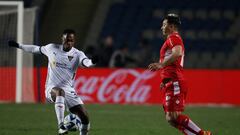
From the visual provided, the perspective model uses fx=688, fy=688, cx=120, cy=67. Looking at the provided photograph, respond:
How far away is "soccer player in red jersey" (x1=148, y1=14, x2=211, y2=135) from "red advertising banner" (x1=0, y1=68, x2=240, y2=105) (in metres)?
12.4

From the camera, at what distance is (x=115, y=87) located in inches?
878

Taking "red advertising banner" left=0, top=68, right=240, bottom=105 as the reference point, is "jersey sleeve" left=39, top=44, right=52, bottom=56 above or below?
above

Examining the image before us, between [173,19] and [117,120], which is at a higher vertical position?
[173,19]

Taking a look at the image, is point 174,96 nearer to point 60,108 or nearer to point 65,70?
point 60,108

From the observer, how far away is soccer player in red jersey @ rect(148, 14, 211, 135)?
9695mm

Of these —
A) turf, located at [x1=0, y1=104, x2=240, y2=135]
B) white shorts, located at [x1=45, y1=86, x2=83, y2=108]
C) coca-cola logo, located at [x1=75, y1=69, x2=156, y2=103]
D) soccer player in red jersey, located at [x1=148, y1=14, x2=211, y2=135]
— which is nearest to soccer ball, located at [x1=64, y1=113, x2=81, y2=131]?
white shorts, located at [x1=45, y1=86, x2=83, y2=108]

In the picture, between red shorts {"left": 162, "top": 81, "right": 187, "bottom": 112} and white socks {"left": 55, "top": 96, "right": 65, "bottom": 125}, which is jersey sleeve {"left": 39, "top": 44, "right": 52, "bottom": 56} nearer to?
white socks {"left": 55, "top": 96, "right": 65, "bottom": 125}

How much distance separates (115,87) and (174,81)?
12519 mm

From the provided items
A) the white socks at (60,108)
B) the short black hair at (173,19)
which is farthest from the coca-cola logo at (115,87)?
the short black hair at (173,19)

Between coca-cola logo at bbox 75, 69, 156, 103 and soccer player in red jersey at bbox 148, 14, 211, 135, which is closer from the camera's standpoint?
soccer player in red jersey at bbox 148, 14, 211, 135

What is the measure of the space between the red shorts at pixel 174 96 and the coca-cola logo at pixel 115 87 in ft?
41.0

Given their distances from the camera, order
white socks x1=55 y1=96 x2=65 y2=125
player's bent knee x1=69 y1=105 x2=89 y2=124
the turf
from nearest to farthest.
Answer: white socks x1=55 y1=96 x2=65 y2=125 < player's bent knee x1=69 y1=105 x2=89 y2=124 < the turf

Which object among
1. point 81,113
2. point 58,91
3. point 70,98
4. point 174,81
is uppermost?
point 174,81

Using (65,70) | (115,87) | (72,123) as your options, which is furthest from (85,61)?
→ (115,87)
